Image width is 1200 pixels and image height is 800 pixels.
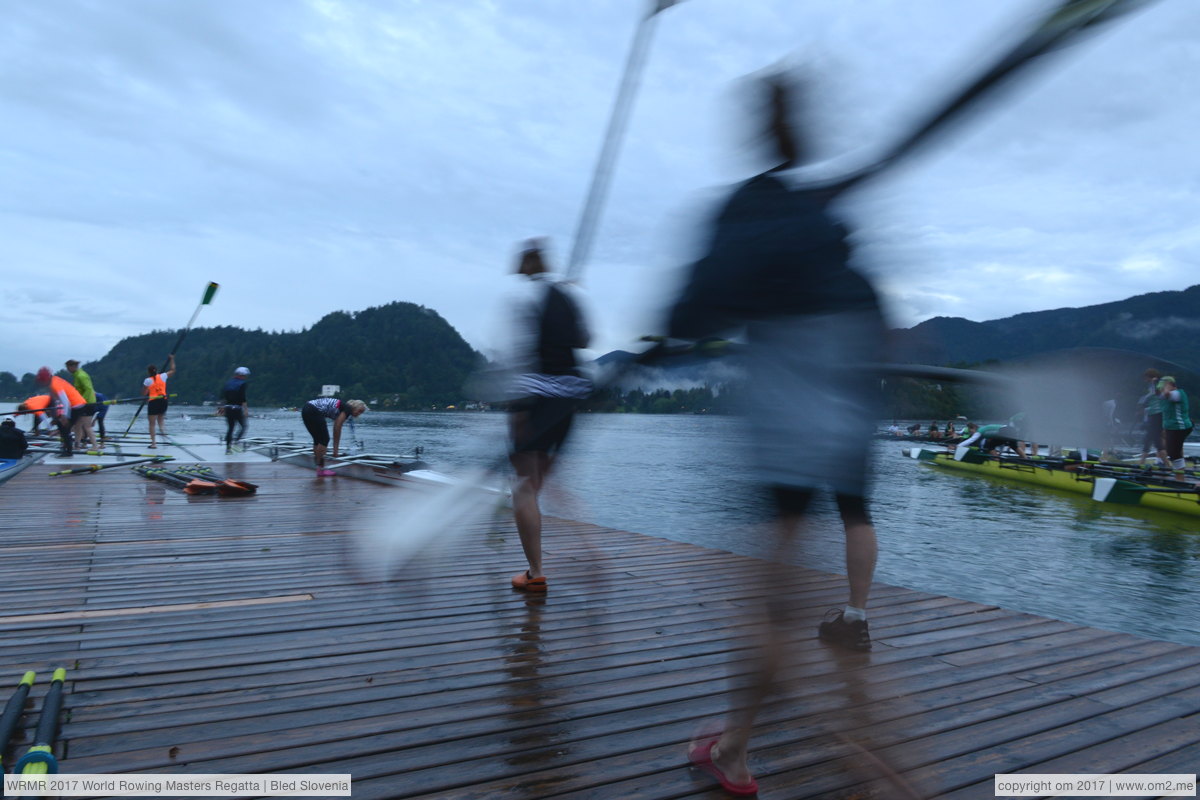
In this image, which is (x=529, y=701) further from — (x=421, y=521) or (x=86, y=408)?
(x=86, y=408)

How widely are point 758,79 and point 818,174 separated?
283mm

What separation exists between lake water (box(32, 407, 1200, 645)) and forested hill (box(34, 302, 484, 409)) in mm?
1107

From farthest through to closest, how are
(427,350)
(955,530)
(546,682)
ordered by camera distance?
1. (427,350)
2. (955,530)
3. (546,682)

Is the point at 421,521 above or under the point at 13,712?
above

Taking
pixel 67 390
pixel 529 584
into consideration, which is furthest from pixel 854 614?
pixel 67 390

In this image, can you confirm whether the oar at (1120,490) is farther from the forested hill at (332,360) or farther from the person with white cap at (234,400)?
the person with white cap at (234,400)

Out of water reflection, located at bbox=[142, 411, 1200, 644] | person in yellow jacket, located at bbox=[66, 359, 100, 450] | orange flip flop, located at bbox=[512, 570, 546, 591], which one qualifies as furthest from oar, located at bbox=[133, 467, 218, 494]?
orange flip flop, located at bbox=[512, 570, 546, 591]

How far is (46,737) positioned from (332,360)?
189 feet

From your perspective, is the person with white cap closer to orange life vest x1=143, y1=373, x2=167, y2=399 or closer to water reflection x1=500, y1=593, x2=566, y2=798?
orange life vest x1=143, y1=373, x2=167, y2=399

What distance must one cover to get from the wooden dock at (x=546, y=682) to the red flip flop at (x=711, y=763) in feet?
0.13

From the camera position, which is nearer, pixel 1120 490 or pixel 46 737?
pixel 46 737

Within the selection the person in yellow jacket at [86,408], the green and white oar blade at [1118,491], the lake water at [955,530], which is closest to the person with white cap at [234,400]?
the person in yellow jacket at [86,408]

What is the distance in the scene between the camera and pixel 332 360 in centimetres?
5656

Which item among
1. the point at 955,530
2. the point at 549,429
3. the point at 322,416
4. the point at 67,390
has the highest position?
the point at 549,429
